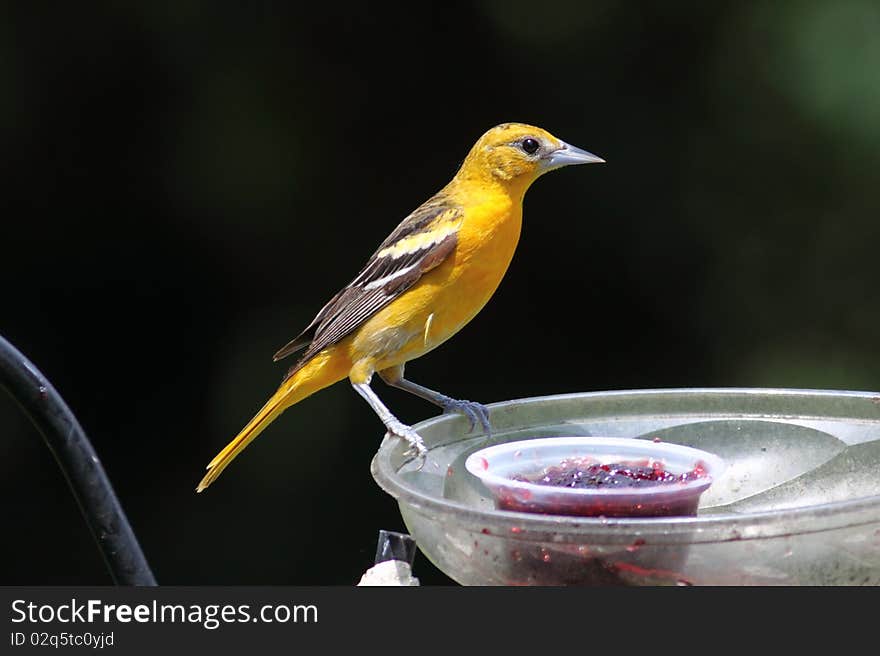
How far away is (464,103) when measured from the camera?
16.4 ft

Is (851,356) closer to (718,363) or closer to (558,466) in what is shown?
(718,363)

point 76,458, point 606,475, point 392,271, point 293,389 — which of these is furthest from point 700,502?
point 293,389

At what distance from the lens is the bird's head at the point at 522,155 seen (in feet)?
10.6

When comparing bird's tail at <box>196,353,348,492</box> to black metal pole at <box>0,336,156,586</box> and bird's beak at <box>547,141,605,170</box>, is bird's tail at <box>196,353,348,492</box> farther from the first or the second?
black metal pole at <box>0,336,156,586</box>

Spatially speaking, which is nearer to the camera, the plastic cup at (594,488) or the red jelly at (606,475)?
the plastic cup at (594,488)

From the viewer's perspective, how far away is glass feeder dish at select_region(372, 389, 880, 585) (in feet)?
5.15

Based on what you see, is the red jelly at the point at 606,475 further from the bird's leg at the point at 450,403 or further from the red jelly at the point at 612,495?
the bird's leg at the point at 450,403

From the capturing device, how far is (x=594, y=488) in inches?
75.7

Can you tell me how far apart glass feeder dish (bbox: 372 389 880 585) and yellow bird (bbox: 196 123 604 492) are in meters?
0.68

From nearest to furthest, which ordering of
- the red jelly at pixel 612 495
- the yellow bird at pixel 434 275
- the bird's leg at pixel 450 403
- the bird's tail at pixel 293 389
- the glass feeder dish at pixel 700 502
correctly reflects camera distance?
the glass feeder dish at pixel 700 502
the red jelly at pixel 612 495
the bird's leg at pixel 450 403
the yellow bird at pixel 434 275
the bird's tail at pixel 293 389

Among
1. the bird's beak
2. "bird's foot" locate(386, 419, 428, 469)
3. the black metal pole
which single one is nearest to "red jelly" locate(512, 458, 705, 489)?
"bird's foot" locate(386, 419, 428, 469)

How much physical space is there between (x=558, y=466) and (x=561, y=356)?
2914 millimetres

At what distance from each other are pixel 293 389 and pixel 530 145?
3.01 ft

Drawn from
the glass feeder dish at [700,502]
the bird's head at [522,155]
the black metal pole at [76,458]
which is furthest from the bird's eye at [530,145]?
the black metal pole at [76,458]
